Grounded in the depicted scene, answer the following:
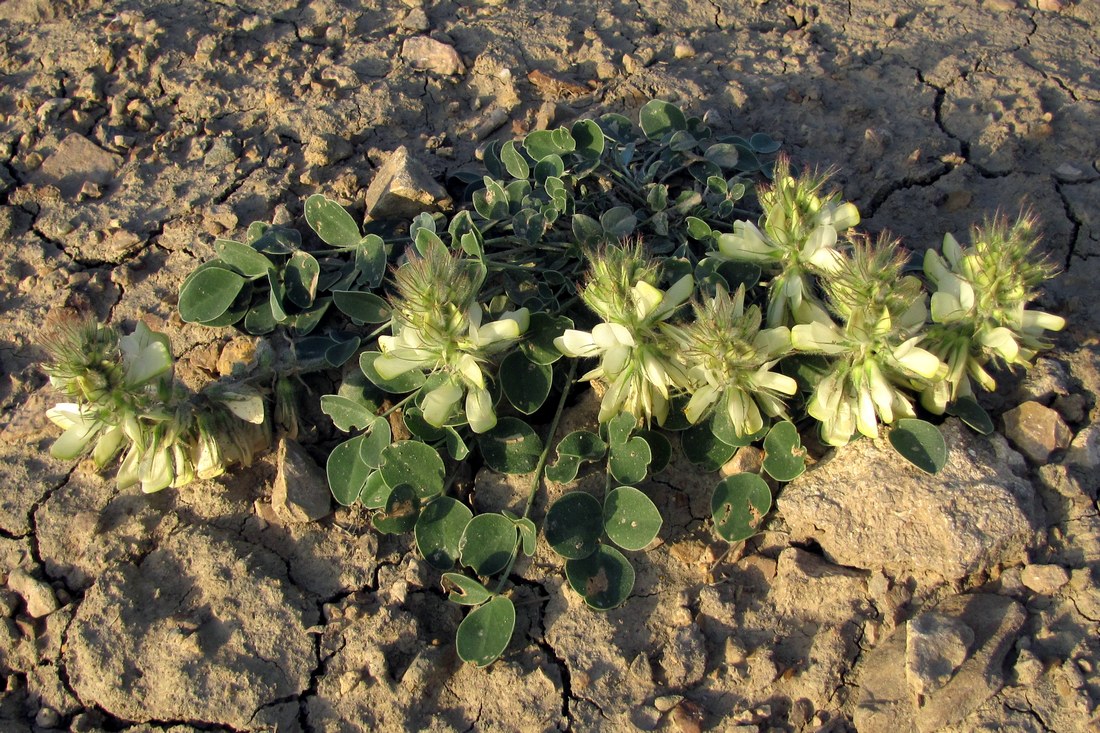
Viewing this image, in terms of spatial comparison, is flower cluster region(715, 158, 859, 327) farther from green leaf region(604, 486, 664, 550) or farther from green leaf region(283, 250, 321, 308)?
green leaf region(283, 250, 321, 308)

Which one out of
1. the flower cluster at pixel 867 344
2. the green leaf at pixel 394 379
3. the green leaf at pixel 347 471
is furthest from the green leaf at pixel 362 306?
the flower cluster at pixel 867 344

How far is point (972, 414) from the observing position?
288 centimetres

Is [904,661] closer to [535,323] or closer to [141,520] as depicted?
[535,323]

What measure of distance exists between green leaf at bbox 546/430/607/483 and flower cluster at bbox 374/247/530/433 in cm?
29

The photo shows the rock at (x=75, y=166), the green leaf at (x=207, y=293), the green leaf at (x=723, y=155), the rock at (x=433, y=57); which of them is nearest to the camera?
the green leaf at (x=207, y=293)

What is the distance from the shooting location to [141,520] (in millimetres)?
2955

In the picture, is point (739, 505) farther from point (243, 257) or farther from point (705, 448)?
point (243, 257)

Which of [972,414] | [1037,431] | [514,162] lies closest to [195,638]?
[514,162]

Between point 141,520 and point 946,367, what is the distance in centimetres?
263

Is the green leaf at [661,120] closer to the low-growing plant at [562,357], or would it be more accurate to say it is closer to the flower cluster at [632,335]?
the low-growing plant at [562,357]

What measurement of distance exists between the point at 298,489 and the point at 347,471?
0.18 metres

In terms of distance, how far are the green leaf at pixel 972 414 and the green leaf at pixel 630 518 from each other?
1.06 m

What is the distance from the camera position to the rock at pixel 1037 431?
2.92 meters

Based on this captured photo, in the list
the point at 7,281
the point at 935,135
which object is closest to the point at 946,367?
the point at 935,135
